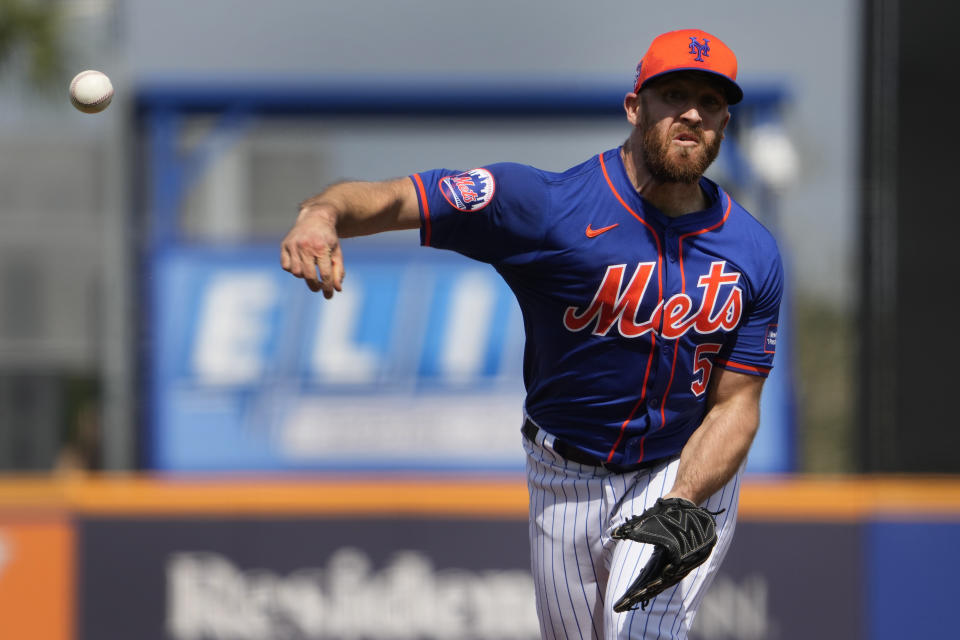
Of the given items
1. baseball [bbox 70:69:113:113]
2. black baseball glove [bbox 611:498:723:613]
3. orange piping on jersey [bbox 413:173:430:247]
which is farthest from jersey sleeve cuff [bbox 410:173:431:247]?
baseball [bbox 70:69:113:113]

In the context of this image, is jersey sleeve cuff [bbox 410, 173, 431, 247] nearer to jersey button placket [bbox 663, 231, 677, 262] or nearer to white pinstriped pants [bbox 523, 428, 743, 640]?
jersey button placket [bbox 663, 231, 677, 262]

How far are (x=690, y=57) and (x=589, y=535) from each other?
3.85ft

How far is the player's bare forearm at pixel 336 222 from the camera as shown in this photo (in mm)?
2361

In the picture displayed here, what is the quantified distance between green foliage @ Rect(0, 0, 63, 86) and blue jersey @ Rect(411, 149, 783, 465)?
7.62m

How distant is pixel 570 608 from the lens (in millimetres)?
3168

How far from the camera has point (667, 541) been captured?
2.74 metres

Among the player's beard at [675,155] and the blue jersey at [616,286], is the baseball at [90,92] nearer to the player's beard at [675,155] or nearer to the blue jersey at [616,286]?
the blue jersey at [616,286]

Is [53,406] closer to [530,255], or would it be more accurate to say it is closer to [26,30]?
[26,30]

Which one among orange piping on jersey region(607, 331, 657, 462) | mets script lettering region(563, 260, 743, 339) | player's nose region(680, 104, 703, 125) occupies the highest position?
player's nose region(680, 104, 703, 125)

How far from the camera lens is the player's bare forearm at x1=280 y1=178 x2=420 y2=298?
2.36m

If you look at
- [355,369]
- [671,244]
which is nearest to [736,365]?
[671,244]

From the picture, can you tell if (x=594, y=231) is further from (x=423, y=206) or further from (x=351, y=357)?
(x=351, y=357)

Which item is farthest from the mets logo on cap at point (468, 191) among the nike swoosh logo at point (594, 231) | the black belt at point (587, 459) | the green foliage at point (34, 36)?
the green foliage at point (34, 36)

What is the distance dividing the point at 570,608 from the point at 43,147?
8.43 metres
